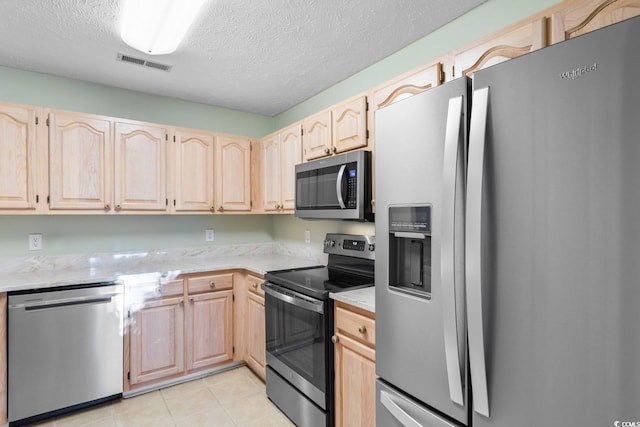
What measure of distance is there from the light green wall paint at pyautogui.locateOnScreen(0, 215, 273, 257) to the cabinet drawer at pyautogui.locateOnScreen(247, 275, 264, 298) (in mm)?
883

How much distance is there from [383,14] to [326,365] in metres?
2.05

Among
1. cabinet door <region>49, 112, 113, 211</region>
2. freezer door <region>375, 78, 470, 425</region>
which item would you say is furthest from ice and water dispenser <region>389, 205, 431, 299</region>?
cabinet door <region>49, 112, 113, 211</region>

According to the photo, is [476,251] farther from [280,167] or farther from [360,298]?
[280,167]

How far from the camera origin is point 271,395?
2453 mm

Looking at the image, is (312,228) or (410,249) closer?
(410,249)

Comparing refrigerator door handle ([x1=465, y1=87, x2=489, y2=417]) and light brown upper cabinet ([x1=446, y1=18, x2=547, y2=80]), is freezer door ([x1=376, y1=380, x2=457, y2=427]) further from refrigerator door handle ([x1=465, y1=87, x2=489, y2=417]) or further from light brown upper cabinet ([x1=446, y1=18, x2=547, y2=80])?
light brown upper cabinet ([x1=446, y1=18, x2=547, y2=80])

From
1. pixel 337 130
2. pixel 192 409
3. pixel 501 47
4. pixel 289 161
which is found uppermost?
pixel 501 47

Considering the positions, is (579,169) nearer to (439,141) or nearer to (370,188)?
(439,141)

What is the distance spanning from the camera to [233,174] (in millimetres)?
3311

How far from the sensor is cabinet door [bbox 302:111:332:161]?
2447mm

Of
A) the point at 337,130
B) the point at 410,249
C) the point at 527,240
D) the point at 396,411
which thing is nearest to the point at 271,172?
the point at 337,130

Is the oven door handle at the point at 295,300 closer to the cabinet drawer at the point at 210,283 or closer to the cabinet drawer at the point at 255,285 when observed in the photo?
the cabinet drawer at the point at 255,285

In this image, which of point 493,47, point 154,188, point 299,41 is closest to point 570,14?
point 493,47

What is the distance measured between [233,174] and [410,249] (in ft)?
7.74
